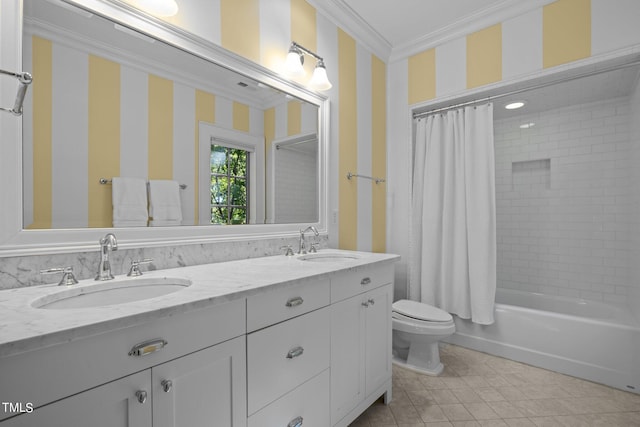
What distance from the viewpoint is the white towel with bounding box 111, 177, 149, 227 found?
128 cm

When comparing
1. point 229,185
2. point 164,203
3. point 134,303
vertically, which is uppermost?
point 229,185

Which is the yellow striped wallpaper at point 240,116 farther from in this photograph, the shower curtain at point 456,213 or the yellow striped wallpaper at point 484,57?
the yellow striped wallpaper at point 484,57

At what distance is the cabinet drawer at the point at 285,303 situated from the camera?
1.06 m

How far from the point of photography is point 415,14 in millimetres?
2424

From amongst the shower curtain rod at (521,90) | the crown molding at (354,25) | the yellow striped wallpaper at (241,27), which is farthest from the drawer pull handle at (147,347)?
the shower curtain rod at (521,90)

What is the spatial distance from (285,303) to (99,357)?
1.96 feet

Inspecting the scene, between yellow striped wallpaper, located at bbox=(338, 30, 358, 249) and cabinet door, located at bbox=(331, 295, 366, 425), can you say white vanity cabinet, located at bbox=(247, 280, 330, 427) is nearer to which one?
cabinet door, located at bbox=(331, 295, 366, 425)

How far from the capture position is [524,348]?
2289 millimetres

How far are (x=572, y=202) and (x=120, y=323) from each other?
3692mm

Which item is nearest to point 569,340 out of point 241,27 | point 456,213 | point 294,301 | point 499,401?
point 499,401

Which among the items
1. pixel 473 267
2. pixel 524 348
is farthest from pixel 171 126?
pixel 524 348

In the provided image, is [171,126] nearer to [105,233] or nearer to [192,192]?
[192,192]

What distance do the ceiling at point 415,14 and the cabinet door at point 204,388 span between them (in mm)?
2466

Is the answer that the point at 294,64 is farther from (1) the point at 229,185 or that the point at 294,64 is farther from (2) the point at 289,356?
(2) the point at 289,356
